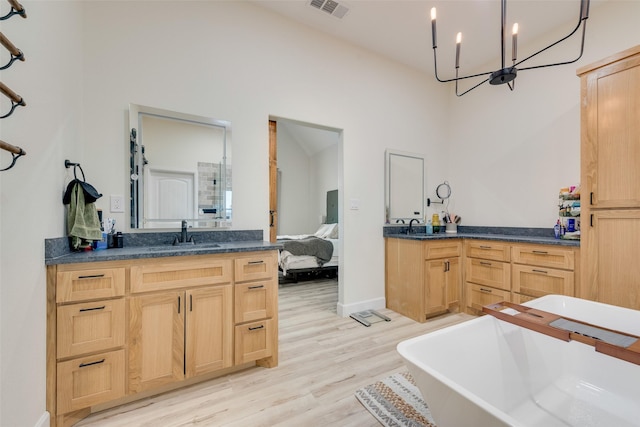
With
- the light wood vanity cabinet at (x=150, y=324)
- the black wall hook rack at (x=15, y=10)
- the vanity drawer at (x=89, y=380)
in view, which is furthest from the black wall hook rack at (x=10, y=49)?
the vanity drawer at (x=89, y=380)

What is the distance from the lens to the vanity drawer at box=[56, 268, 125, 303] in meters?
1.39

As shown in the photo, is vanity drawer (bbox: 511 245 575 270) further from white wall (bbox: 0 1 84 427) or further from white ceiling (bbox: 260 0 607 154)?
white wall (bbox: 0 1 84 427)

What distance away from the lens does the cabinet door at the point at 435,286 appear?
282 cm

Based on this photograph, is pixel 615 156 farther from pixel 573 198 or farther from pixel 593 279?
pixel 593 279

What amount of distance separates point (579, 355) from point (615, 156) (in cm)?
154

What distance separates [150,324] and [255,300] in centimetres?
64

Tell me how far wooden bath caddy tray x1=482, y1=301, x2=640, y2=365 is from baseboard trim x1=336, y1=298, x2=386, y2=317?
175 cm

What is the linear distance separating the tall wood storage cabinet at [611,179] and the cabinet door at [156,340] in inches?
120

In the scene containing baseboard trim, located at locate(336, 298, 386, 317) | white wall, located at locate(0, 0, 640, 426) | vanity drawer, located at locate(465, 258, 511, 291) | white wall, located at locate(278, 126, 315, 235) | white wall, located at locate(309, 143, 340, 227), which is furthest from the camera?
white wall, located at locate(278, 126, 315, 235)

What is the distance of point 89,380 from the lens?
1446 millimetres

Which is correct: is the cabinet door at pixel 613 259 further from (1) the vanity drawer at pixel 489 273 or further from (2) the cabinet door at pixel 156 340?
(2) the cabinet door at pixel 156 340

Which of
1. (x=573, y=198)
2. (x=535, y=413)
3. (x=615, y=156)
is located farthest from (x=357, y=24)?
(x=535, y=413)

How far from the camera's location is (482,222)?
138 inches

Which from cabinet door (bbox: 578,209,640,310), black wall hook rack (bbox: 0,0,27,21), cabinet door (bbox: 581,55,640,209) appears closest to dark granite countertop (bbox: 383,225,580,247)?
cabinet door (bbox: 578,209,640,310)
